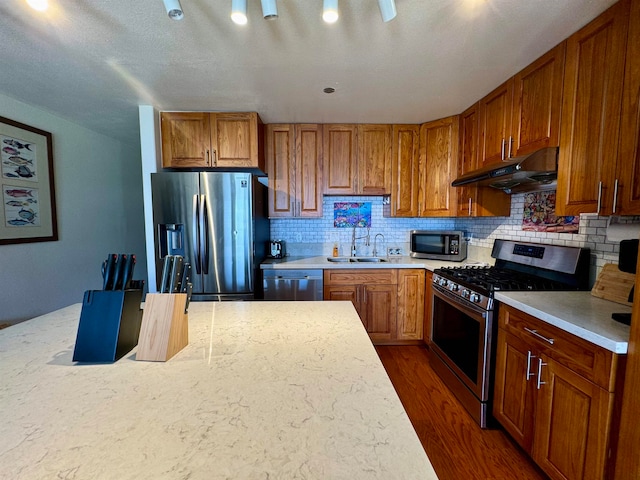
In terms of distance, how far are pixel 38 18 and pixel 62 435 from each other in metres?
1.85

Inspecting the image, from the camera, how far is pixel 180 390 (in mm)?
702

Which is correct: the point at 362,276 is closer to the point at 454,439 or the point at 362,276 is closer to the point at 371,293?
the point at 371,293

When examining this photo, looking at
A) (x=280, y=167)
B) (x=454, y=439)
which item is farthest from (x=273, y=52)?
(x=454, y=439)

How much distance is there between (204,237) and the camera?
2.36 meters

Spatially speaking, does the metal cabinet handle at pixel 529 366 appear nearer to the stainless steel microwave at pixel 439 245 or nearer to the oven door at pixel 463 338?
the oven door at pixel 463 338

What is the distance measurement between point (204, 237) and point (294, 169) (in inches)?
44.8

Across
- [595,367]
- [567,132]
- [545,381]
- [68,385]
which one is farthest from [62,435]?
[567,132]

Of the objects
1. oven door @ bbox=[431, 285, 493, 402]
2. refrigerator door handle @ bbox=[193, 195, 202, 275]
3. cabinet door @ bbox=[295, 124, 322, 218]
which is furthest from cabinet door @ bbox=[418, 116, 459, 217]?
refrigerator door handle @ bbox=[193, 195, 202, 275]

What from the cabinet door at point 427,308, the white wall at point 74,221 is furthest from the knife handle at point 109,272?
the cabinet door at point 427,308

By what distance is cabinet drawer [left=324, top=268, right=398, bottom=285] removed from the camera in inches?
108

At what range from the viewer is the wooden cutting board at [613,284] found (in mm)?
1451

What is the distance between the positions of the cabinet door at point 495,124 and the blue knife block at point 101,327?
242 centimetres

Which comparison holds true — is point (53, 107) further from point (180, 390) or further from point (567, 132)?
point (567, 132)

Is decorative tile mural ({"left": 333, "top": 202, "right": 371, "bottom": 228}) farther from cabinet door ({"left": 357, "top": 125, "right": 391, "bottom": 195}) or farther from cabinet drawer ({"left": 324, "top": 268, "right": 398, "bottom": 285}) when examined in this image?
cabinet drawer ({"left": 324, "top": 268, "right": 398, "bottom": 285})
